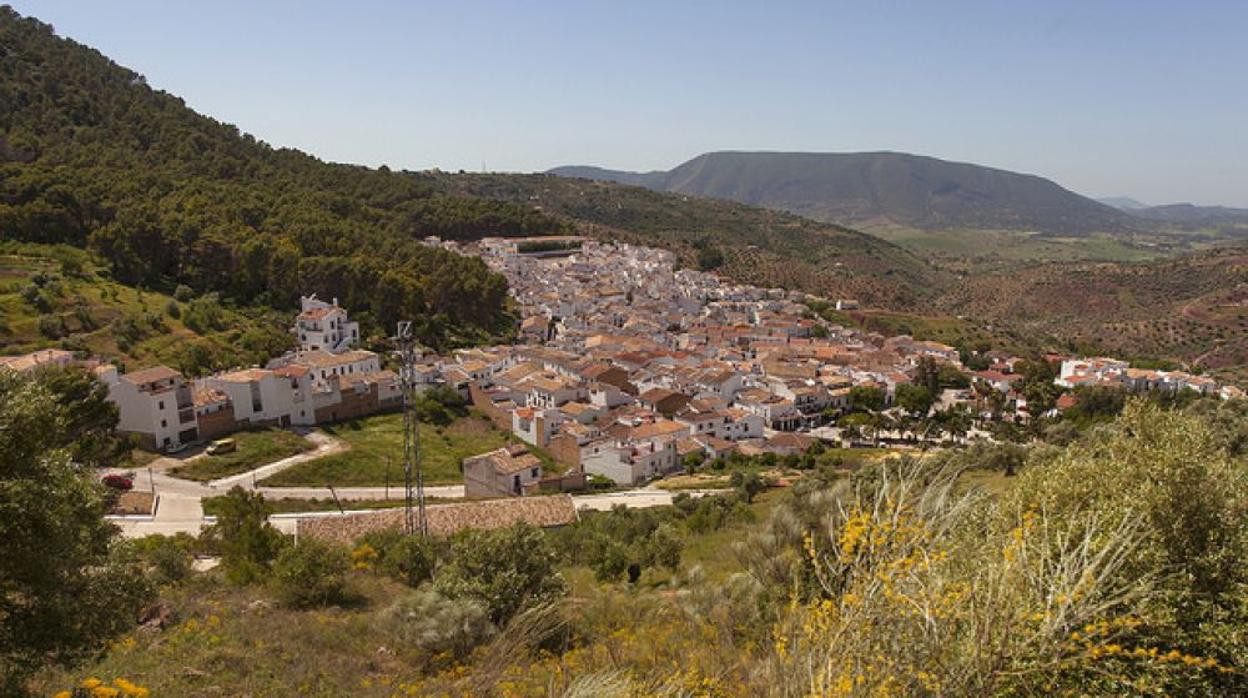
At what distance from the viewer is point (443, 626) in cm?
1005

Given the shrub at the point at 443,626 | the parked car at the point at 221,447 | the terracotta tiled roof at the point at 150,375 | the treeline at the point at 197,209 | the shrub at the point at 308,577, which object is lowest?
the parked car at the point at 221,447

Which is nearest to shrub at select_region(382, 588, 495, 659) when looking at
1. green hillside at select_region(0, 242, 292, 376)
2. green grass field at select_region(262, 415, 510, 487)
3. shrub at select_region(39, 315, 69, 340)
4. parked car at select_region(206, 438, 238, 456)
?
green grass field at select_region(262, 415, 510, 487)

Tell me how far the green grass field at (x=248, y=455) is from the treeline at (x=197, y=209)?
55.7 ft

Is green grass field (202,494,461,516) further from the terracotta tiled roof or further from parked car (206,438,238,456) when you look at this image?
the terracotta tiled roof

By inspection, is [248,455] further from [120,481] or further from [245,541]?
[245,541]

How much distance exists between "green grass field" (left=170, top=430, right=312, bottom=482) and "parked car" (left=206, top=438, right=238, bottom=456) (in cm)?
23

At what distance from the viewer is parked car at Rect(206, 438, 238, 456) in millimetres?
30859

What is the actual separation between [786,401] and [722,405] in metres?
4.36

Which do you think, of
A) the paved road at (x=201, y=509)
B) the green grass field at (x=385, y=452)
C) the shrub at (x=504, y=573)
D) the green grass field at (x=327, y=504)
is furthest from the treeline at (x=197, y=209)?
the shrub at (x=504, y=573)

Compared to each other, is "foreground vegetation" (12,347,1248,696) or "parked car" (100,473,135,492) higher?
"foreground vegetation" (12,347,1248,696)

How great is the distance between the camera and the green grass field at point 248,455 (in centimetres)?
2912

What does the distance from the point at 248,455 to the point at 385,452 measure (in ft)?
18.1

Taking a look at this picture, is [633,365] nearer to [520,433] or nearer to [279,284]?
[520,433]

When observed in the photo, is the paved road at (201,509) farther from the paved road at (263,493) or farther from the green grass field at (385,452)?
the green grass field at (385,452)
